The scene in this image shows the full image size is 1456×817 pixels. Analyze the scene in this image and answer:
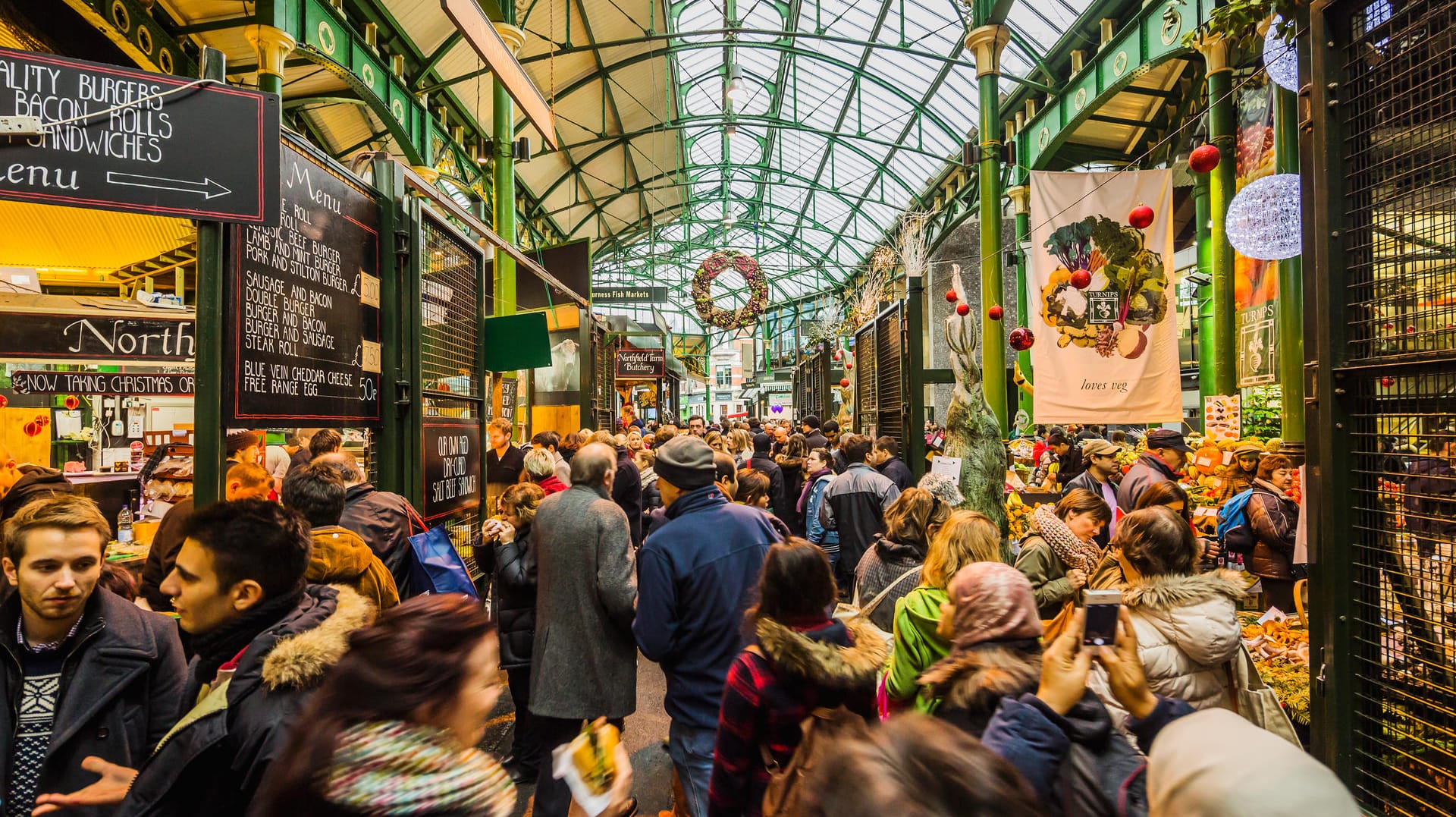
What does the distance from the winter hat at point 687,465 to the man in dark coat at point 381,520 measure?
125cm

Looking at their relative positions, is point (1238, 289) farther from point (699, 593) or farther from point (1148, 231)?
point (699, 593)

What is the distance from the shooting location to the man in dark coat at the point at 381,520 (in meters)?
3.08

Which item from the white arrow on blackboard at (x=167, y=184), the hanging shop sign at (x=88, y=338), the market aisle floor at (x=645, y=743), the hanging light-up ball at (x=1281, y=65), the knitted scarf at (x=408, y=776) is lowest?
the market aisle floor at (x=645, y=743)

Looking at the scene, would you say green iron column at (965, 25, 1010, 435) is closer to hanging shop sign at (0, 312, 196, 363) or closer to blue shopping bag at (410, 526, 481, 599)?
blue shopping bag at (410, 526, 481, 599)

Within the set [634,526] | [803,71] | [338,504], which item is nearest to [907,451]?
[634,526]

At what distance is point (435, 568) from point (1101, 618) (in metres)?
2.52

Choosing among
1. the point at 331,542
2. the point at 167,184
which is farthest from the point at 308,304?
the point at 331,542

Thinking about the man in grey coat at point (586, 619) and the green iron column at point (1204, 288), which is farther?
the green iron column at point (1204, 288)

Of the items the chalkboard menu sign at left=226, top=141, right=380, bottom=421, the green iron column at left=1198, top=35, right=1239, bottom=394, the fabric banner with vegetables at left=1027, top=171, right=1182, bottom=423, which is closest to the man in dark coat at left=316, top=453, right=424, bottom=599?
the chalkboard menu sign at left=226, top=141, right=380, bottom=421

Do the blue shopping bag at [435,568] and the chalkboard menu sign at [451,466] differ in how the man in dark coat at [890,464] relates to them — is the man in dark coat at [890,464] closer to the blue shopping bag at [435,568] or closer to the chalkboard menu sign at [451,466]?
the chalkboard menu sign at [451,466]

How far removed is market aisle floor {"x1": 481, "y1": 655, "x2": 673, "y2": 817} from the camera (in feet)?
11.2

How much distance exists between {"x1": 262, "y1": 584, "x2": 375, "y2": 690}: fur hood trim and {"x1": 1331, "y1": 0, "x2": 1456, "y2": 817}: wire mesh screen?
2.72 m

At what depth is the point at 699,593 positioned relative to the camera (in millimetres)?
2551

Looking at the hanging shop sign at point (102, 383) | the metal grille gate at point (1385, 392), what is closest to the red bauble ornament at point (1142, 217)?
the metal grille gate at point (1385, 392)
